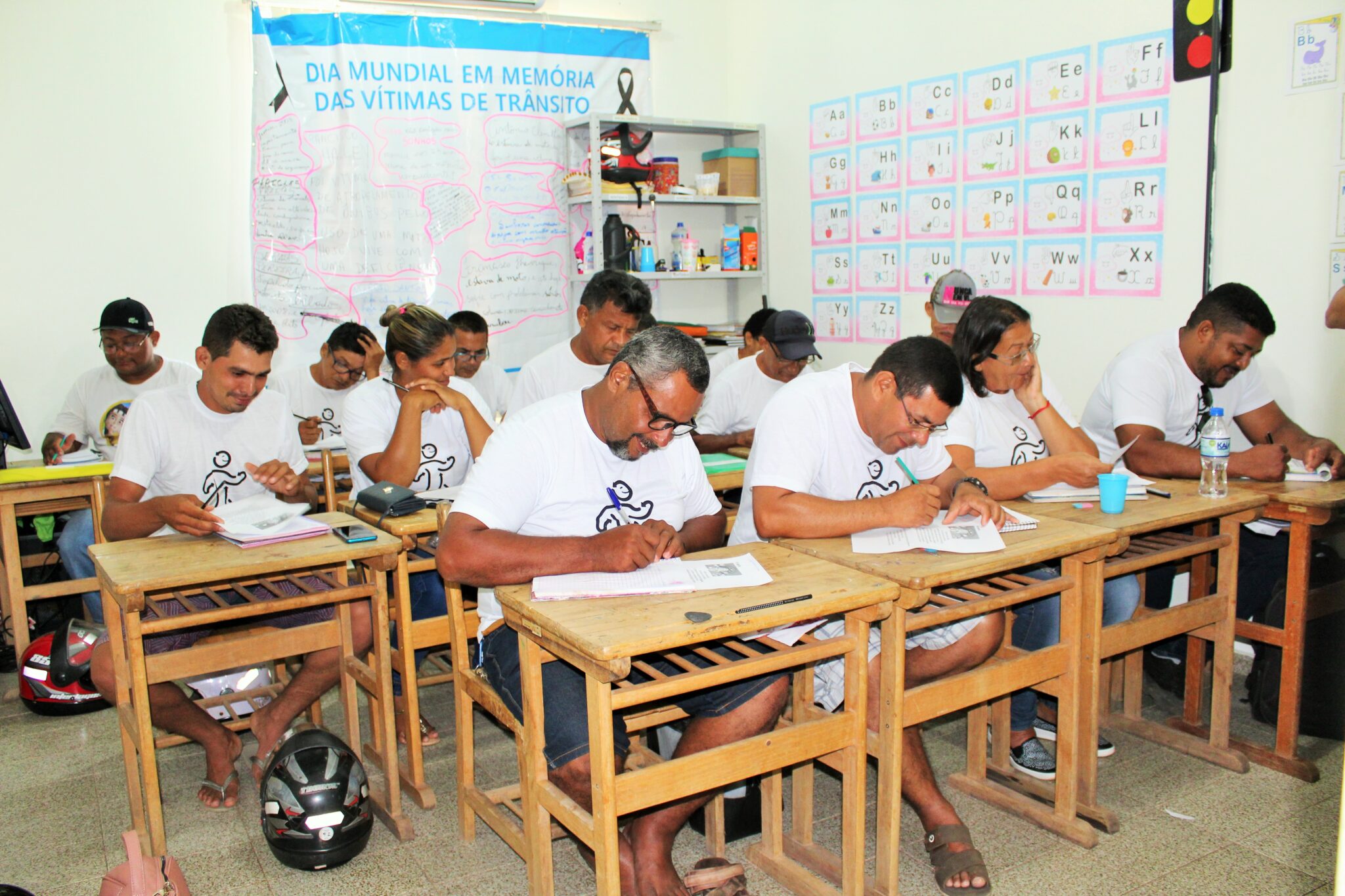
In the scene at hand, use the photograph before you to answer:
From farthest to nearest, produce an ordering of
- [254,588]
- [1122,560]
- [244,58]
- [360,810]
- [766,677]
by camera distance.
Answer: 1. [244,58]
2. [254,588]
3. [1122,560]
4. [360,810]
5. [766,677]

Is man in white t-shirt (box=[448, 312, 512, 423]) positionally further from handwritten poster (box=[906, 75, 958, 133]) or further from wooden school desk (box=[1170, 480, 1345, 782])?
wooden school desk (box=[1170, 480, 1345, 782])

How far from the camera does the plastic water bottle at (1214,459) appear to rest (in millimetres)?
2764

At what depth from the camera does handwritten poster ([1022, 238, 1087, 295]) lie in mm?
3850

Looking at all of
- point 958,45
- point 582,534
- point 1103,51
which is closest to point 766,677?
point 582,534

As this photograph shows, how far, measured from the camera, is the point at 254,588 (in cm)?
287

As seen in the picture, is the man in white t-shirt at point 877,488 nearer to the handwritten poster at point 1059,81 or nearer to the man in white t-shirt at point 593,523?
the man in white t-shirt at point 593,523

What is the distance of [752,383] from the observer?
4258 millimetres

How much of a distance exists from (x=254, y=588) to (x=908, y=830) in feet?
6.12

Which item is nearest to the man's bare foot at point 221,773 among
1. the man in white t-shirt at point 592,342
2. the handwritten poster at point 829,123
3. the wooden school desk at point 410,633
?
the wooden school desk at point 410,633

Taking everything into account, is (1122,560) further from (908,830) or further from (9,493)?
(9,493)

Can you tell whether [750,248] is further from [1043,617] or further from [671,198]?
[1043,617]

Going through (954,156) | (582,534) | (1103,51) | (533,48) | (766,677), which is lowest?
(766,677)

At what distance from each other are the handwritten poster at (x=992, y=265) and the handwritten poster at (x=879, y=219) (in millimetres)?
414

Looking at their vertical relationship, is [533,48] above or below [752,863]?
above
